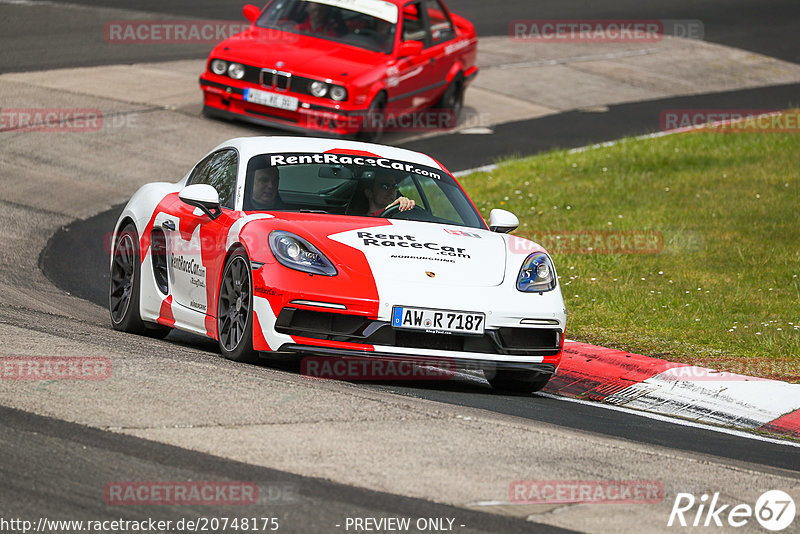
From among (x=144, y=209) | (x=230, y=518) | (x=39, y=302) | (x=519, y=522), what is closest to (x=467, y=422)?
(x=519, y=522)

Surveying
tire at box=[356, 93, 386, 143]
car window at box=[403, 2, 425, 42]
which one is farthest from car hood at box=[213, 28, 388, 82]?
car window at box=[403, 2, 425, 42]

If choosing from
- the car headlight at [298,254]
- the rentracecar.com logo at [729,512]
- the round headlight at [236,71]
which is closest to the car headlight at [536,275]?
the car headlight at [298,254]

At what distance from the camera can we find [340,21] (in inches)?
661

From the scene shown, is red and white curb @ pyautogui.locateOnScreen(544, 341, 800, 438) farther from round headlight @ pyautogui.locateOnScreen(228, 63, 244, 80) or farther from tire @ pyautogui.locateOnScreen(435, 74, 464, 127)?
tire @ pyautogui.locateOnScreen(435, 74, 464, 127)

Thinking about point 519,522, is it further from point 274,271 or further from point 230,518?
point 274,271

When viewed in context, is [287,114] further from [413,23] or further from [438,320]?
[438,320]

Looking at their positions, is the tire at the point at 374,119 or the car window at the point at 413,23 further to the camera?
the car window at the point at 413,23

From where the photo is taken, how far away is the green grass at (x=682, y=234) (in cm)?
947

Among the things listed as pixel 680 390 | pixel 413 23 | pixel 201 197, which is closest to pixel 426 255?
pixel 201 197

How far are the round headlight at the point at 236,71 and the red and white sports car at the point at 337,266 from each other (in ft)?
23.3

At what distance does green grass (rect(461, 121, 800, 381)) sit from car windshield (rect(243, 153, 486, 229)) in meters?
1.72

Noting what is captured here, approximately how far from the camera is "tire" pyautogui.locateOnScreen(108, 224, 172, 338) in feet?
28.9

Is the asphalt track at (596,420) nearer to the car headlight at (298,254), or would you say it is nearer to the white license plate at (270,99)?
the car headlight at (298,254)

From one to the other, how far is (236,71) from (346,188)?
8.11m
